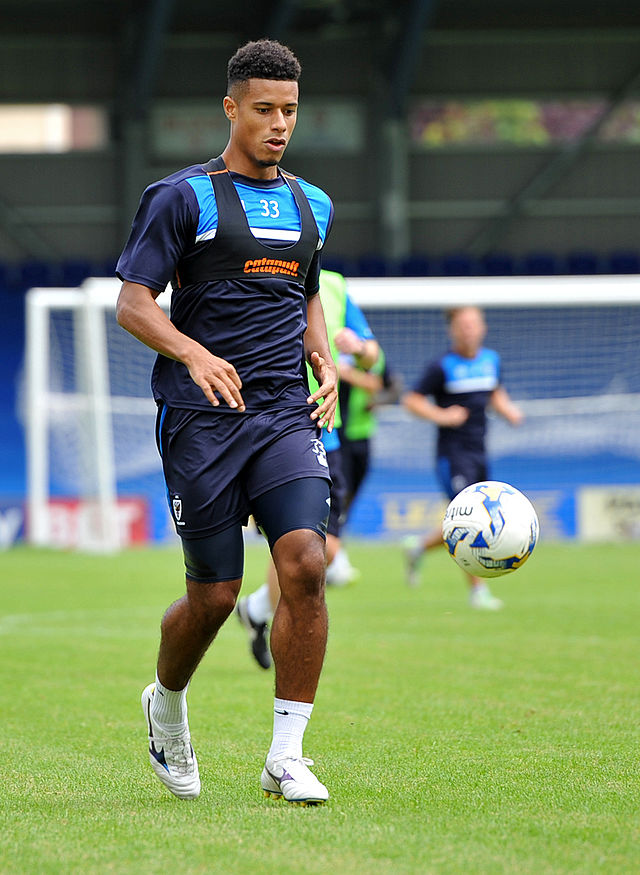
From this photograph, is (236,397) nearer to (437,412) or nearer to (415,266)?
(437,412)

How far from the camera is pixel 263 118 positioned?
4.07 m

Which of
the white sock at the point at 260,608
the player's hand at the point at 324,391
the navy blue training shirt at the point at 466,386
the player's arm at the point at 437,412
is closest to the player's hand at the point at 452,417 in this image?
the player's arm at the point at 437,412

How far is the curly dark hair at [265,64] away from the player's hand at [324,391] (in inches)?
34.3

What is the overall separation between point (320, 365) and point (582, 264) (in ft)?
74.5

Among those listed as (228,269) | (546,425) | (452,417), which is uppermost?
(228,269)

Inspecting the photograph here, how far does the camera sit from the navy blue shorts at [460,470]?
10820 mm

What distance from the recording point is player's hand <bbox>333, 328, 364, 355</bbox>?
6.98 meters

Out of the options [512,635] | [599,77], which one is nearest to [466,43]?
[599,77]

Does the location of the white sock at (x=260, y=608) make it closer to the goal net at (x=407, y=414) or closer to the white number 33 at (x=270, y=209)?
the white number 33 at (x=270, y=209)

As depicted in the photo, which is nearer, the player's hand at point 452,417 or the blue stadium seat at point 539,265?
the player's hand at point 452,417

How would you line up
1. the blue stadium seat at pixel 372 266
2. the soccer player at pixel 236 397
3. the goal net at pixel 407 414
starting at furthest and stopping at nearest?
the blue stadium seat at pixel 372 266
the goal net at pixel 407 414
the soccer player at pixel 236 397

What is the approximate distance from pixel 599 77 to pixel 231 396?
23022mm

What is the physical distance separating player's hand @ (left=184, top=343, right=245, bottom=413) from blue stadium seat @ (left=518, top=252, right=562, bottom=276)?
2265cm

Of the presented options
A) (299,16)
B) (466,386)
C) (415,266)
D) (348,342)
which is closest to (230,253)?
(348,342)
